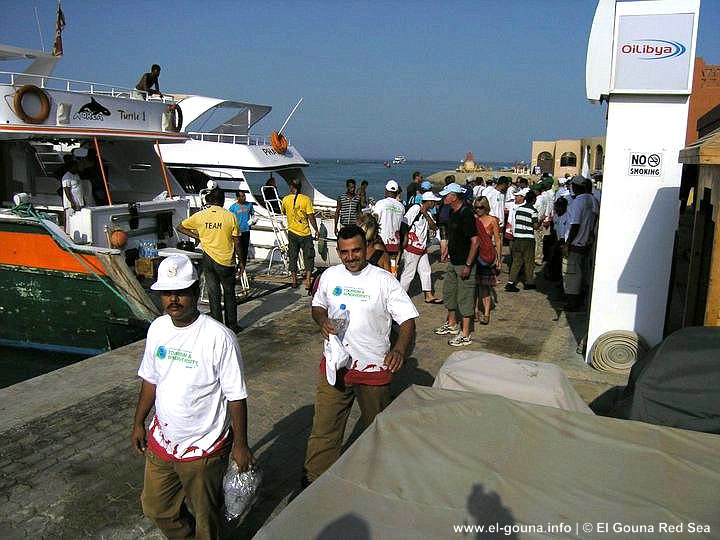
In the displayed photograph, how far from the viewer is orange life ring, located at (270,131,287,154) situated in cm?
1672

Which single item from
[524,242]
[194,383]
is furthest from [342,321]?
[524,242]

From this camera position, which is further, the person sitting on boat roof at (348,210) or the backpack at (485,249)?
the person sitting on boat roof at (348,210)

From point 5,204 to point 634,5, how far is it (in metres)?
9.11

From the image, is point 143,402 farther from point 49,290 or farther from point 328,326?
point 49,290

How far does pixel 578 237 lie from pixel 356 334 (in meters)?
5.59

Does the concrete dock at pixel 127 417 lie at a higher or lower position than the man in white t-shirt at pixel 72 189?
lower

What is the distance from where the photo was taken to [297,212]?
10.0 meters

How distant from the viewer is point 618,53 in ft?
17.8

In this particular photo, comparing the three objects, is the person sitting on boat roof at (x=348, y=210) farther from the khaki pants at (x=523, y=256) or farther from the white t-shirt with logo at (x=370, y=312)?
the white t-shirt with logo at (x=370, y=312)

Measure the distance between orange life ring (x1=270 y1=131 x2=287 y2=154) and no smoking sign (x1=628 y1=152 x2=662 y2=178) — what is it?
40.3ft

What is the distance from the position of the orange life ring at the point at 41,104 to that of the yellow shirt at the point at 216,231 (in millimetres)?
2717

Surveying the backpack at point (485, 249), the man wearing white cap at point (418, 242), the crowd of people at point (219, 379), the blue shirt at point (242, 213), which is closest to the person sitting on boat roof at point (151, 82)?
the blue shirt at point (242, 213)

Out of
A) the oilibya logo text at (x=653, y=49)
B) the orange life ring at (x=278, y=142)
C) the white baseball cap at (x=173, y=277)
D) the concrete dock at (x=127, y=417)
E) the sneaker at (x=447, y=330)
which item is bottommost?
the concrete dock at (x=127, y=417)

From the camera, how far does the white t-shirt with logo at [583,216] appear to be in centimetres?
816
